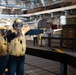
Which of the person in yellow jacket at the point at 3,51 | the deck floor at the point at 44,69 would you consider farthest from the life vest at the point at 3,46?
the deck floor at the point at 44,69

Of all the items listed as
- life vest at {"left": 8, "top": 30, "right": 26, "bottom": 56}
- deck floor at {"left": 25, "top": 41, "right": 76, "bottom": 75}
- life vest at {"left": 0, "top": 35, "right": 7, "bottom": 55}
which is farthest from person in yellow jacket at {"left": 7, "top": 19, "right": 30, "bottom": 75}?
deck floor at {"left": 25, "top": 41, "right": 76, "bottom": 75}

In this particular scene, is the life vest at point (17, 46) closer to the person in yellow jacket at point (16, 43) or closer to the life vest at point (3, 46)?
the person in yellow jacket at point (16, 43)

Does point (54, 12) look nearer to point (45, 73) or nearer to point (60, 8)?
point (60, 8)

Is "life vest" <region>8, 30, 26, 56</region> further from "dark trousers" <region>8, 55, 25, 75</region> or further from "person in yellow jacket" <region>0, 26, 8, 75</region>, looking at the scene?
"person in yellow jacket" <region>0, 26, 8, 75</region>

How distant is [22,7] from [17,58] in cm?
1227

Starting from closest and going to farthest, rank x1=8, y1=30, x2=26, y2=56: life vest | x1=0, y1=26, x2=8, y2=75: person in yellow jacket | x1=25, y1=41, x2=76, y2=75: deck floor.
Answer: x1=8, y1=30, x2=26, y2=56: life vest, x1=0, y1=26, x2=8, y2=75: person in yellow jacket, x1=25, y1=41, x2=76, y2=75: deck floor

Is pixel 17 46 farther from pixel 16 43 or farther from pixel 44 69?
pixel 44 69

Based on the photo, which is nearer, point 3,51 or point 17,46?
point 17,46

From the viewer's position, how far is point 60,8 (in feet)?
35.8

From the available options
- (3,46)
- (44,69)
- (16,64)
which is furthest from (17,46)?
(44,69)

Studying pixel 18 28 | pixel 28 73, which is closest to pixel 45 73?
pixel 28 73

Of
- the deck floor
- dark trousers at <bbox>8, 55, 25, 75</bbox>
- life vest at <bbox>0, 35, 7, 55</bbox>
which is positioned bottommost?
the deck floor

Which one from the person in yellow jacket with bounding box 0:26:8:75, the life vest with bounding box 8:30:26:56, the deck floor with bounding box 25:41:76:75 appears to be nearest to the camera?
the life vest with bounding box 8:30:26:56

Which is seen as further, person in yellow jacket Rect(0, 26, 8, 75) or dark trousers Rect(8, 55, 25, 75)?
person in yellow jacket Rect(0, 26, 8, 75)
